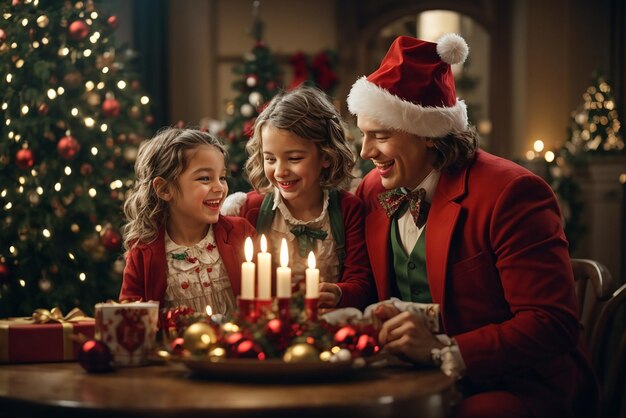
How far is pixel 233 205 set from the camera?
276 cm

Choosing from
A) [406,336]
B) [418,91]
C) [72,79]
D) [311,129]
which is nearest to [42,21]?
[72,79]

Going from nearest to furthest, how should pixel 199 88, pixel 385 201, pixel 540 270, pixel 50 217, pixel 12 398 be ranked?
pixel 12 398, pixel 540 270, pixel 385 201, pixel 50 217, pixel 199 88

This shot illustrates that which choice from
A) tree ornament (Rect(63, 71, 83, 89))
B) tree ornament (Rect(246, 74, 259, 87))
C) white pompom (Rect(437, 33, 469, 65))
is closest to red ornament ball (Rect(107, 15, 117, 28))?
tree ornament (Rect(63, 71, 83, 89))

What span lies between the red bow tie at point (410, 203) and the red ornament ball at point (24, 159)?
2.84 metres

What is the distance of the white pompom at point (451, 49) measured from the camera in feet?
7.98

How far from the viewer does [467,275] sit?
231cm

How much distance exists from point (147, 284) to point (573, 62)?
6767mm

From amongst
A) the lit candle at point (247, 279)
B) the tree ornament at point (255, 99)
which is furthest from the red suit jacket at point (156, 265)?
the tree ornament at point (255, 99)

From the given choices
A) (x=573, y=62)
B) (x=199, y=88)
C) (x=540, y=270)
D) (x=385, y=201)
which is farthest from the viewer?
(x=199, y=88)

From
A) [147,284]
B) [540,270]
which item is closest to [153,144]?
[147,284]

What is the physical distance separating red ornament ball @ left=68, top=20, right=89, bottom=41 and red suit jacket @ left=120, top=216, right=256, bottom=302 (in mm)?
2791

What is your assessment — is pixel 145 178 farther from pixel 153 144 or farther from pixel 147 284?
pixel 147 284

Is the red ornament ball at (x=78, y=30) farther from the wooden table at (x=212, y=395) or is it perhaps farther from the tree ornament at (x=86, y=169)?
the wooden table at (x=212, y=395)

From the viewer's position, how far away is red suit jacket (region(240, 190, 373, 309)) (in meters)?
2.47
